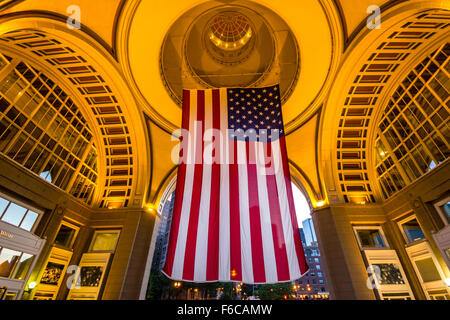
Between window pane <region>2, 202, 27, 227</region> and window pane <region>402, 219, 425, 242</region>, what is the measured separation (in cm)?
2438

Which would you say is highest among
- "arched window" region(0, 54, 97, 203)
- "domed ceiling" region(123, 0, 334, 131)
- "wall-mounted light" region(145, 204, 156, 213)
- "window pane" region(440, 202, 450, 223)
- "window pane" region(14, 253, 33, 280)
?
"domed ceiling" region(123, 0, 334, 131)

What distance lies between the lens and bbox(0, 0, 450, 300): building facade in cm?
1237

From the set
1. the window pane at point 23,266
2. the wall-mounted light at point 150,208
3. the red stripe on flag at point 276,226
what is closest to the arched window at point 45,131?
the window pane at point 23,266

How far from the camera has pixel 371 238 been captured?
16.2 meters

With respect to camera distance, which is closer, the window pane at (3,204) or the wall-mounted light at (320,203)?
the window pane at (3,204)

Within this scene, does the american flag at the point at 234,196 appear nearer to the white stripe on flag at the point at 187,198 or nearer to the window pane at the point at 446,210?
the white stripe on flag at the point at 187,198

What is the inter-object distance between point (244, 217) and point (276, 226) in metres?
1.26

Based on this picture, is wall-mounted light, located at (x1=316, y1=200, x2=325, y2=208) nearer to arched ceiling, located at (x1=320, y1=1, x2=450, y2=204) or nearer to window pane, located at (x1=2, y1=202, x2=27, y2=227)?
arched ceiling, located at (x1=320, y1=1, x2=450, y2=204)

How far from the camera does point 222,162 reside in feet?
33.3

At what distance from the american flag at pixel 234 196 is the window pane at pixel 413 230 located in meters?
11.6

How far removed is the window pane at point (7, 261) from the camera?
1164cm

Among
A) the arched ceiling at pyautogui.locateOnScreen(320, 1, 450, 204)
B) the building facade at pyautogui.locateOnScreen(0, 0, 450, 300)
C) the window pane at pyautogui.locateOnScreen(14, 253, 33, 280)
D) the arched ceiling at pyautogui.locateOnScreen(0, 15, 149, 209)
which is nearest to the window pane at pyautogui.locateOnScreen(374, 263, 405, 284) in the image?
the building facade at pyautogui.locateOnScreen(0, 0, 450, 300)

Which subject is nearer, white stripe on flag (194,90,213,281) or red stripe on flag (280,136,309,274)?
white stripe on flag (194,90,213,281)
